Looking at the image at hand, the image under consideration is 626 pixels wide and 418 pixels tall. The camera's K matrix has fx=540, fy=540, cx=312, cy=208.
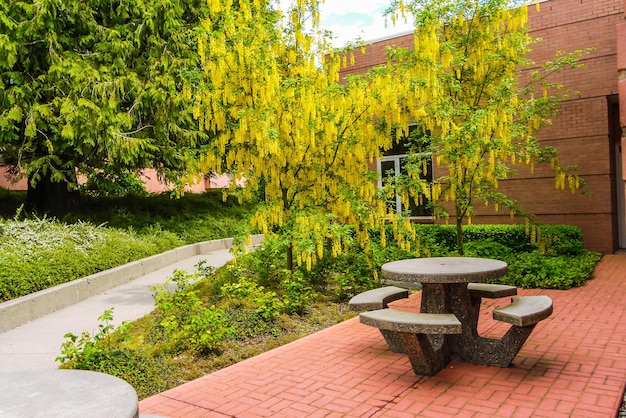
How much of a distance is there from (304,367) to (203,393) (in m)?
1.12

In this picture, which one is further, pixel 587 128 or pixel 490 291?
pixel 587 128

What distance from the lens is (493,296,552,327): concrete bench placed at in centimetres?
490

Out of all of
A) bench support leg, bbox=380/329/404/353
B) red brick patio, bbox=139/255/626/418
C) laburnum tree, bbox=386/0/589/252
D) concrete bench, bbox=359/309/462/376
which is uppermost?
laburnum tree, bbox=386/0/589/252

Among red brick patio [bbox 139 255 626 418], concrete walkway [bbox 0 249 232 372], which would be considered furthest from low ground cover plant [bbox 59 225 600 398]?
red brick patio [bbox 139 255 626 418]

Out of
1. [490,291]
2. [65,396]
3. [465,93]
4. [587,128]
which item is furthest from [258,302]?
[587,128]

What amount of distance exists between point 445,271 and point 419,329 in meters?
0.81

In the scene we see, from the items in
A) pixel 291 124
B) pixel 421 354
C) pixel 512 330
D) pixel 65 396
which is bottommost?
pixel 421 354

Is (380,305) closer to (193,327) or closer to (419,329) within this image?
(419,329)

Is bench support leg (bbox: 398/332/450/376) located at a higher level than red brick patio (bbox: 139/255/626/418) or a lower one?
higher

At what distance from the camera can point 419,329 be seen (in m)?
→ 4.79

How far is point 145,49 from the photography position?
1480 cm

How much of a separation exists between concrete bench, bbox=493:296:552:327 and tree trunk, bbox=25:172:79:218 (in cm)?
1297

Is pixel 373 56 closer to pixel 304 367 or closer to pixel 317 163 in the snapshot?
pixel 317 163

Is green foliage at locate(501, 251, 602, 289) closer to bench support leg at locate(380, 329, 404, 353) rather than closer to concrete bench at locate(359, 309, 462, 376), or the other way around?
bench support leg at locate(380, 329, 404, 353)
